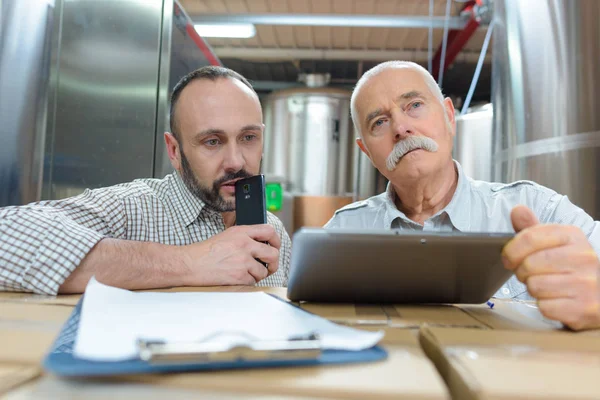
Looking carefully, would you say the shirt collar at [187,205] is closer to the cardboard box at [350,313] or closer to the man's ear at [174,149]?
the man's ear at [174,149]

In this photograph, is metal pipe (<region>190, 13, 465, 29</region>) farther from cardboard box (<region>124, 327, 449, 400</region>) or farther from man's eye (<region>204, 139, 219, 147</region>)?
cardboard box (<region>124, 327, 449, 400</region>)

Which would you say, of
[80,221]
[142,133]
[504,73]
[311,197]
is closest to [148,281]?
[80,221]

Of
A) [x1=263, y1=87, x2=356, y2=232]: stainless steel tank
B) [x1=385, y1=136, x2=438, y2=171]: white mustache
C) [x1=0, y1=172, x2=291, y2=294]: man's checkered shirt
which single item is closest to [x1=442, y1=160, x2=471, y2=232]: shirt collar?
[x1=385, y1=136, x2=438, y2=171]: white mustache

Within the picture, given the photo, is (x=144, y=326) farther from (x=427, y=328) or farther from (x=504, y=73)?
(x=504, y=73)

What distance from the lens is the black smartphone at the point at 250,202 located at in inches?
40.3

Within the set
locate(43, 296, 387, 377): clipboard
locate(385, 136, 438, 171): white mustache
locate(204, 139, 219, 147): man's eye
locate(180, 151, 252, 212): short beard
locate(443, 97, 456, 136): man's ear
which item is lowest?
locate(43, 296, 387, 377): clipboard

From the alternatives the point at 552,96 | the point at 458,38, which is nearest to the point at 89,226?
the point at 552,96

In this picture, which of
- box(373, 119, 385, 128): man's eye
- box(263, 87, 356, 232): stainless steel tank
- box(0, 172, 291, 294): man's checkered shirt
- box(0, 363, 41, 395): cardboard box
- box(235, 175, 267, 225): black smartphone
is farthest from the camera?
box(263, 87, 356, 232): stainless steel tank

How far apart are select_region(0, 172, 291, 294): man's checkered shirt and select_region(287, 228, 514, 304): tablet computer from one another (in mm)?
382

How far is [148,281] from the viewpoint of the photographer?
781mm

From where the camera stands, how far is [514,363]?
343 mm

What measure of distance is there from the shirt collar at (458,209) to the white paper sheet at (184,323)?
0.97 metres

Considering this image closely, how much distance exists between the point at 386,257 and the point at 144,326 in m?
0.29

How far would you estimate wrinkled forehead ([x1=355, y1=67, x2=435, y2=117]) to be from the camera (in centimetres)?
144
